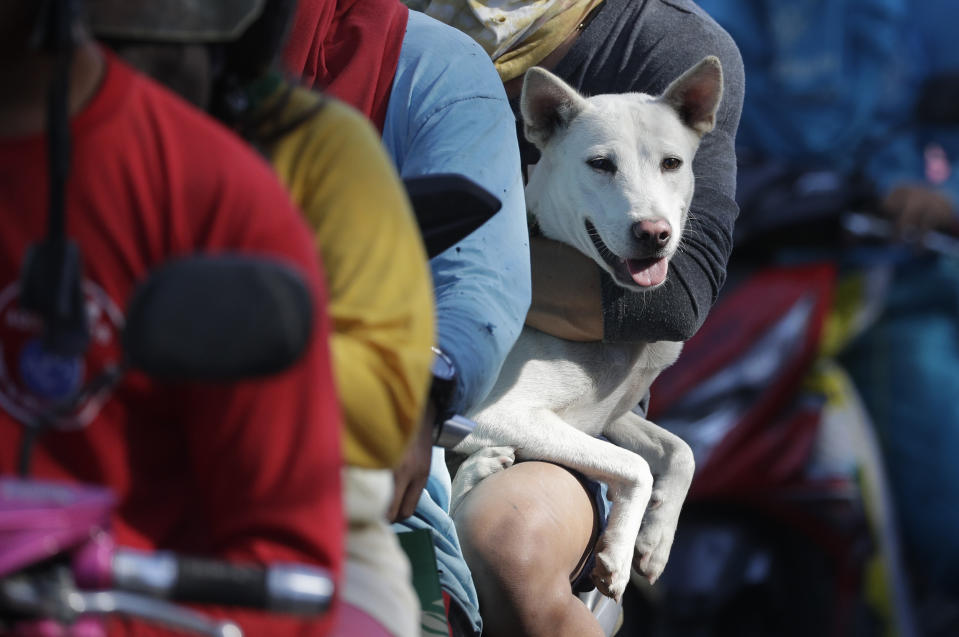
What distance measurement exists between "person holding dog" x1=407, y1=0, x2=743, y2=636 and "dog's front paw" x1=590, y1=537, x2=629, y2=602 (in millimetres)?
42

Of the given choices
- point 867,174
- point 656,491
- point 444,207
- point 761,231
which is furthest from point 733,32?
point 444,207

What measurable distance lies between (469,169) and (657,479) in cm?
118

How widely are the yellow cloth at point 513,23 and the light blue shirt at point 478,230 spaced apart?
514mm

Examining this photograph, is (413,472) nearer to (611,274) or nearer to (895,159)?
(611,274)

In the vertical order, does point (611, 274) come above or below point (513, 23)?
below

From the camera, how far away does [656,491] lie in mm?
3197

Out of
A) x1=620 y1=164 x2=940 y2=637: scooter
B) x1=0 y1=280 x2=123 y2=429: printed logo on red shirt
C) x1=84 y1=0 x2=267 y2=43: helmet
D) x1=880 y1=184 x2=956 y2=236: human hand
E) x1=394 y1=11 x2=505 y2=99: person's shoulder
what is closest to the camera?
x1=0 y1=280 x2=123 y2=429: printed logo on red shirt

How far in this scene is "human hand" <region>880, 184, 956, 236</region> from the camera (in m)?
5.84

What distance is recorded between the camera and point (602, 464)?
3057 mm

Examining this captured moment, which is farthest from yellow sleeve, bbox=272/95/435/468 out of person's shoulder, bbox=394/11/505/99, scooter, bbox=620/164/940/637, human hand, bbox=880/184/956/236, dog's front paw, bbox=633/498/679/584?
human hand, bbox=880/184/956/236

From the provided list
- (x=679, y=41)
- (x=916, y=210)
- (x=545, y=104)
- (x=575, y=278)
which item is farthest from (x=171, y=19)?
(x=916, y=210)

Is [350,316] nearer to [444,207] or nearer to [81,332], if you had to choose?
[81,332]

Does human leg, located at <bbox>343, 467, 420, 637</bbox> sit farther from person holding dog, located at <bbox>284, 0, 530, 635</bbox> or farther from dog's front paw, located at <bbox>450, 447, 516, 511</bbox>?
dog's front paw, located at <bbox>450, 447, 516, 511</bbox>

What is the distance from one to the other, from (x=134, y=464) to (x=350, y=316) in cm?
27
